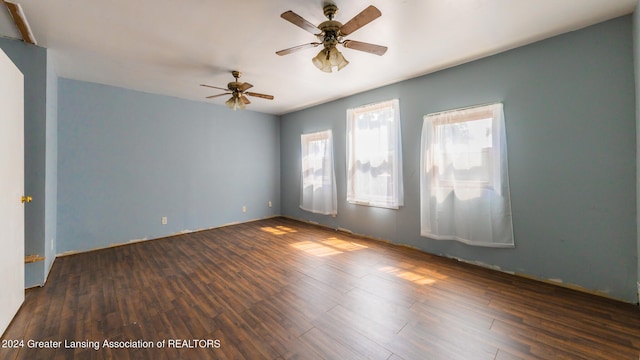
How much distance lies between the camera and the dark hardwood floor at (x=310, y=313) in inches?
63.6

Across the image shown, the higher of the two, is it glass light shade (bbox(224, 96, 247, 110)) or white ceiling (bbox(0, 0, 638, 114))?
white ceiling (bbox(0, 0, 638, 114))

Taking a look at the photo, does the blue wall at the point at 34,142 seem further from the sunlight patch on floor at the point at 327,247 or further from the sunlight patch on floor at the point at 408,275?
the sunlight patch on floor at the point at 408,275

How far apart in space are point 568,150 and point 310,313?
9.79 ft

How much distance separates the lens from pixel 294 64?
309 centimetres

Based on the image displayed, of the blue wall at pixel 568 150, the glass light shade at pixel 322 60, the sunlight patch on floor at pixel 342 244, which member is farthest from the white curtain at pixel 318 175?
the glass light shade at pixel 322 60

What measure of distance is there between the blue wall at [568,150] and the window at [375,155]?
88cm

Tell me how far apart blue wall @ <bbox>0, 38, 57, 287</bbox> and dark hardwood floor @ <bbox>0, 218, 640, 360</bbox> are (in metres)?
0.42

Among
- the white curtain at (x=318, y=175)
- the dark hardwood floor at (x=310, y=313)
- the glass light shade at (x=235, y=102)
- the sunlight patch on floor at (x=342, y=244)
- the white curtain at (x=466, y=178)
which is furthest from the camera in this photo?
the white curtain at (x=318, y=175)

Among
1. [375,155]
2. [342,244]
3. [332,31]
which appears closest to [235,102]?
[332,31]

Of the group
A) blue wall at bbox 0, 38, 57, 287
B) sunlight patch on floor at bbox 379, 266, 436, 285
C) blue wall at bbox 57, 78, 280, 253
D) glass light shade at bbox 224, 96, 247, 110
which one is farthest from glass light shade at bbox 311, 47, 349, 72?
blue wall at bbox 57, 78, 280, 253

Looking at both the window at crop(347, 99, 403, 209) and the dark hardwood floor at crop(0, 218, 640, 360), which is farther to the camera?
the window at crop(347, 99, 403, 209)

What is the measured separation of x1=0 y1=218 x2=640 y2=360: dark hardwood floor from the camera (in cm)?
162

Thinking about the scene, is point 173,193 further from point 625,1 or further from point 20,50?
point 625,1

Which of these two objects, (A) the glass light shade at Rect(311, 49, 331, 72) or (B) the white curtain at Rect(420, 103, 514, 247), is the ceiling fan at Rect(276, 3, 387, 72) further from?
(B) the white curtain at Rect(420, 103, 514, 247)
